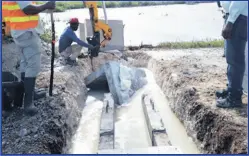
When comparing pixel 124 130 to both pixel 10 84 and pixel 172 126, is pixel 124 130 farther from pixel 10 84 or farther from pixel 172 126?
pixel 10 84

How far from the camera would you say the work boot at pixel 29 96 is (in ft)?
14.7

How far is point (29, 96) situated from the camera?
453cm

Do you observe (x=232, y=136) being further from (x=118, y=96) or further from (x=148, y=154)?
(x=118, y=96)

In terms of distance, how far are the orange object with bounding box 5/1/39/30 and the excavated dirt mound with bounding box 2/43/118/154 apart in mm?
1145

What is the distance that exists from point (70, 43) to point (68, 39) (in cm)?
13

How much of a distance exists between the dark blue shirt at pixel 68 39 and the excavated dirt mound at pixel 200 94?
190 cm

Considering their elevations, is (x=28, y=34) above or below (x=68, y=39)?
above

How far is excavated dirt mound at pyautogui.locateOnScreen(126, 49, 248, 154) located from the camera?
399 cm

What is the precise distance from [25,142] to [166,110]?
3017mm

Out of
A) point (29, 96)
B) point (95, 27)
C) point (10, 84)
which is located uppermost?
point (95, 27)

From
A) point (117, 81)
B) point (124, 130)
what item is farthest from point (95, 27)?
point (124, 130)

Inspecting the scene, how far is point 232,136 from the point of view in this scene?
3842mm

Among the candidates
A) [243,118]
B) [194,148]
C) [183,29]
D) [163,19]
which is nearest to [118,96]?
[194,148]

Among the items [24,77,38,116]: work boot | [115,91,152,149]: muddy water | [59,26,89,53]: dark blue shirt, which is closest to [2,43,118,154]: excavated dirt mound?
[24,77,38,116]: work boot
